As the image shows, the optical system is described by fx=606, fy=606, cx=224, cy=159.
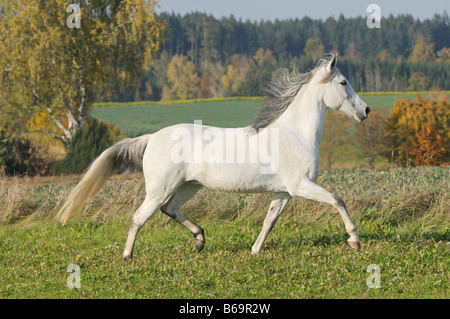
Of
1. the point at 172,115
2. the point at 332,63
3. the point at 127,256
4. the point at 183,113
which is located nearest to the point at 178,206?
the point at 127,256

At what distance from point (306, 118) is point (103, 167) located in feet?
8.93

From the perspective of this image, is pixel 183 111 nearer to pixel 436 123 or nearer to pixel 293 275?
pixel 436 123

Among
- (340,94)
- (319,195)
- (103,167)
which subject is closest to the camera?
(319,195)

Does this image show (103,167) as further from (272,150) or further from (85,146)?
(85,146)

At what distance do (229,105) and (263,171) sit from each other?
6248cm

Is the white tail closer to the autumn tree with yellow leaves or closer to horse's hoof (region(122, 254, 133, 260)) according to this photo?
horse's hoof (region(122, 254, 133, 260))

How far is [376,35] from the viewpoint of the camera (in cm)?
11100

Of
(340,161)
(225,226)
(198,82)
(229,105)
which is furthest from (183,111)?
(225,226)

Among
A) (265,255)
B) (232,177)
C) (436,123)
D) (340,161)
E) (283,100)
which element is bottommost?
(340,161)

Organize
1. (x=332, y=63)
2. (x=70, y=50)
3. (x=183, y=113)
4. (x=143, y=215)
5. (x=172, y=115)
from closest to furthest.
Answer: (x=332, y=63) → (x=143, y=215) → (x=70, y=50) → (x=172, y=115) → (x=183, y=113)

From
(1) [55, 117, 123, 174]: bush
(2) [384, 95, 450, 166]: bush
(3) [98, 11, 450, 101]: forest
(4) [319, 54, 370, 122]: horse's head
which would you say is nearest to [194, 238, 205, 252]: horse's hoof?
(4) [319, 54, 370, 122]: horse's head

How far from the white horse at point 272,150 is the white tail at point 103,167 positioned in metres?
0.25

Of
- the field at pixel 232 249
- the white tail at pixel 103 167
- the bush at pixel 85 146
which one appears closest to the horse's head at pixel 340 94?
the field at pixel 232 249

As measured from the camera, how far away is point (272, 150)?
7.06 meters
